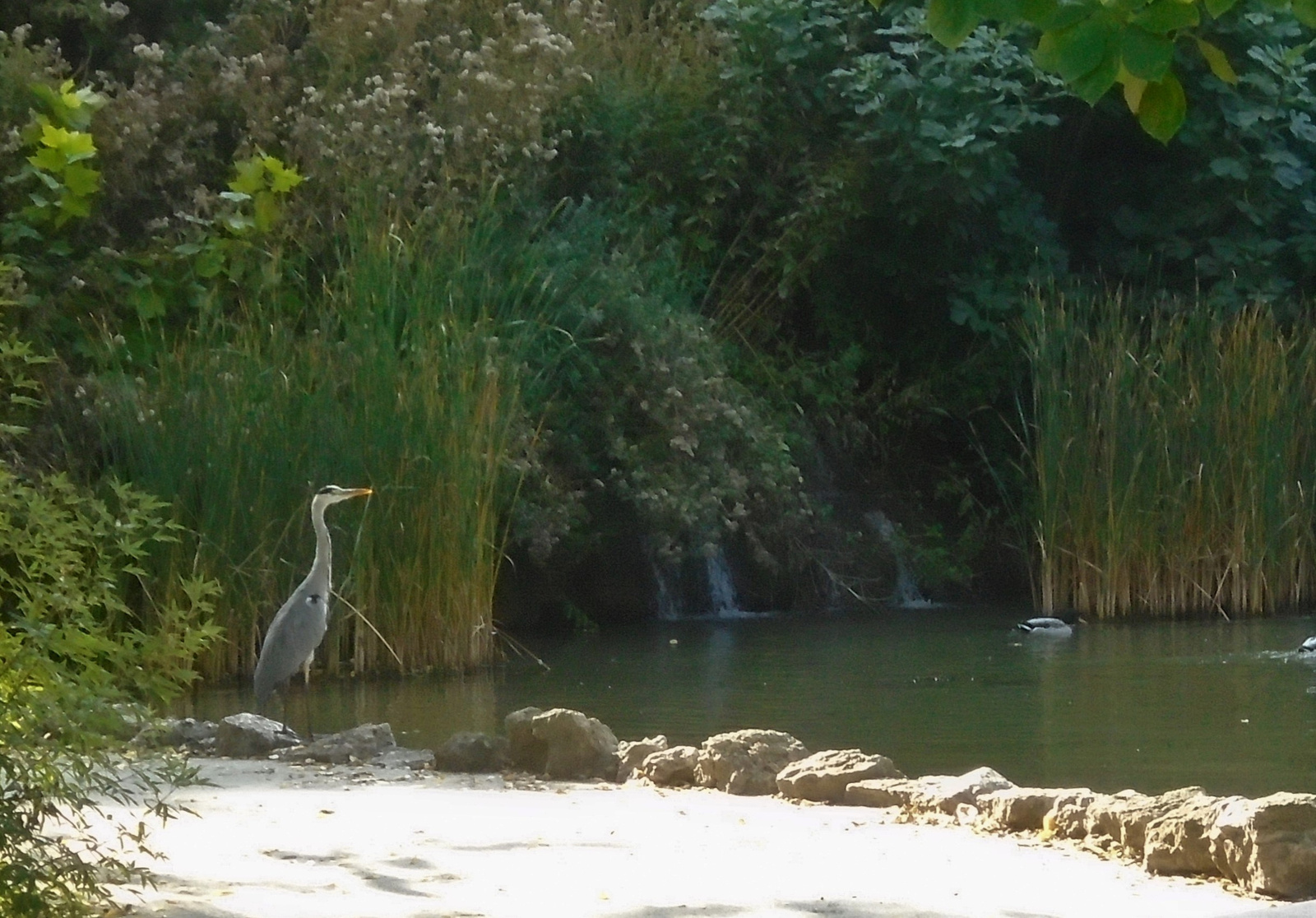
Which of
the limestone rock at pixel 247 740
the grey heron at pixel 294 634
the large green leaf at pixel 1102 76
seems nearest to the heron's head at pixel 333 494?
the grey heron at pixel 294 634

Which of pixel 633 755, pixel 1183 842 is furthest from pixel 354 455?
pixel 1183 842

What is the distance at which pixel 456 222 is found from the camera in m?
10.5

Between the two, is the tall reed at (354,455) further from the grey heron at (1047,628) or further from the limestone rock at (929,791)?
the limestone rock at (929,791)

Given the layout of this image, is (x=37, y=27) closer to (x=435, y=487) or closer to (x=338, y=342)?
(x=338, y=342)

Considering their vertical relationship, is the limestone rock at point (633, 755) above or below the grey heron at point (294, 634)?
below

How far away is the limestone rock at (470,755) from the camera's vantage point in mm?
6430

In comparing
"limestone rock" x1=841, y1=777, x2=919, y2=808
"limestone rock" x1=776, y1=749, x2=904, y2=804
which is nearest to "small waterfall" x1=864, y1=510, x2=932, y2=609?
"limestone rock" x1=776, y1=749, x2=904, y2=804

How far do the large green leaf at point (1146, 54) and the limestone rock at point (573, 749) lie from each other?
345 centimetres

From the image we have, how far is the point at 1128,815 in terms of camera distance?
4871mm

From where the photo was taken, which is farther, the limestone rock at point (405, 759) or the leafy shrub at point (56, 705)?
the limestone rock at point (405, 759)

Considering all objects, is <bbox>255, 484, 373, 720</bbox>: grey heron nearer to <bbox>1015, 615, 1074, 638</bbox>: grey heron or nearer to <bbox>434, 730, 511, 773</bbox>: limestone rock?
<bbox>434, 730, 511, 773</bbox>: limestone rock

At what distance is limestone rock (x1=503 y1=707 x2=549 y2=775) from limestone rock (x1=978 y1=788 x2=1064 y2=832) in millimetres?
1761

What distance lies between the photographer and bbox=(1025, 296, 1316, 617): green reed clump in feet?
37.9

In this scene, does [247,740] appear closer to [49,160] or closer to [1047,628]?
[49,160]
